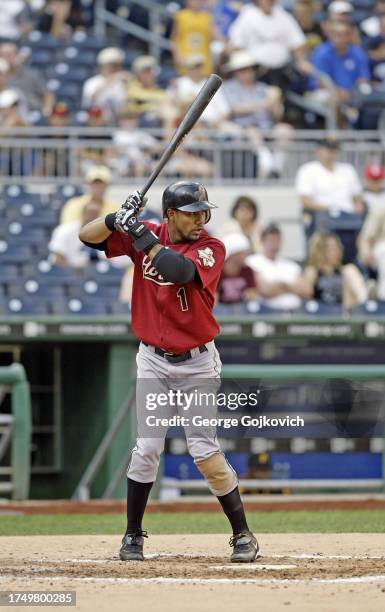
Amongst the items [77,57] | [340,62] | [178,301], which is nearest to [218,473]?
[178,301]

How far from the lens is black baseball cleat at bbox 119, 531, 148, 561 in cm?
586

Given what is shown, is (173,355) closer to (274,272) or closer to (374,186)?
(274,272)

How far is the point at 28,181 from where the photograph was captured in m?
12.4

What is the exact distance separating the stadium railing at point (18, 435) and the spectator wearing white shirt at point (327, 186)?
369 centimetres

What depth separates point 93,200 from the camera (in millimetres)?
11500

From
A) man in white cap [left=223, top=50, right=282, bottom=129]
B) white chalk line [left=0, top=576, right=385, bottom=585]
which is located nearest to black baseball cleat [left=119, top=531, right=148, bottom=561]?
white chalk line [left=0, top=576, right=385, bottom=585]

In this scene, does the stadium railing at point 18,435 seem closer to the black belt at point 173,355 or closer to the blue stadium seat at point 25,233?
the blue stadium seat at point 25,233

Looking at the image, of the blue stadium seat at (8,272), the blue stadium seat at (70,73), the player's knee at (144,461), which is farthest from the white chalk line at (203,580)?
the blue stadium seat at (70,73)

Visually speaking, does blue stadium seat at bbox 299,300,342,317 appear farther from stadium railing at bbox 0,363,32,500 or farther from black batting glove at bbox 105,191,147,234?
black batting glove at bbox 105,191,147,234

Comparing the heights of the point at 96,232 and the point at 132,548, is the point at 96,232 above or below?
above

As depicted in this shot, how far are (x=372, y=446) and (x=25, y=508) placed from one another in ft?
8.26

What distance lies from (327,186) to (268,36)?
2326 mm

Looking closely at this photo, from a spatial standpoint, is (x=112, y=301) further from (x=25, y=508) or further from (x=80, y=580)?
(x=80, y=580)

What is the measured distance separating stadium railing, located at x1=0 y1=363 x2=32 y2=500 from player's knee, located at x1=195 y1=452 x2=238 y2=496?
404 centimetres
